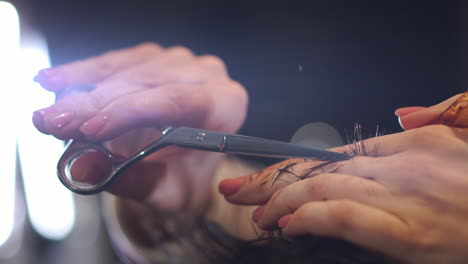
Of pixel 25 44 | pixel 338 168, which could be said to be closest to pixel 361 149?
pixel 338 168

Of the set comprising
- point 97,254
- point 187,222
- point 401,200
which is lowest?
point 97,254

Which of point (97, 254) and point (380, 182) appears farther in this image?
point (97, 254)

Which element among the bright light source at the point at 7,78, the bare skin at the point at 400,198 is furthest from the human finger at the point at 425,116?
the bright light source at the point at 7,78

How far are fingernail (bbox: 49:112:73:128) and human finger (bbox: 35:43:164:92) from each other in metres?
0.06

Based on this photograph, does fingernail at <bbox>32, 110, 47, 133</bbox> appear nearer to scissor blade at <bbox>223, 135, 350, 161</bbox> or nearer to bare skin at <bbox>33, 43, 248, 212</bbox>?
bare skin at <bbox>33, 43, 248, 212</bbox>

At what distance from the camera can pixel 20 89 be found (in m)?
0.35

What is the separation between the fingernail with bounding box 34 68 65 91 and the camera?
11.6 inches

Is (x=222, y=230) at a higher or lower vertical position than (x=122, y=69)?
lower

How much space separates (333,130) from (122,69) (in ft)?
0.65

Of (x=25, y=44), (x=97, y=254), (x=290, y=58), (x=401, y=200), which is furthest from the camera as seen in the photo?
(x=97, y=254)

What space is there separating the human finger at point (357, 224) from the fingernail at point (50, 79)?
0.22 meters

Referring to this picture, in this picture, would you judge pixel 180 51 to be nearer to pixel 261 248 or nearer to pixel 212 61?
pixel 212 61

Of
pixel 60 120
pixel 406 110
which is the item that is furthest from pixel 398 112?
pixel 60 120

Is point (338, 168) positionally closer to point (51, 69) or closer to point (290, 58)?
point (290, 58)
